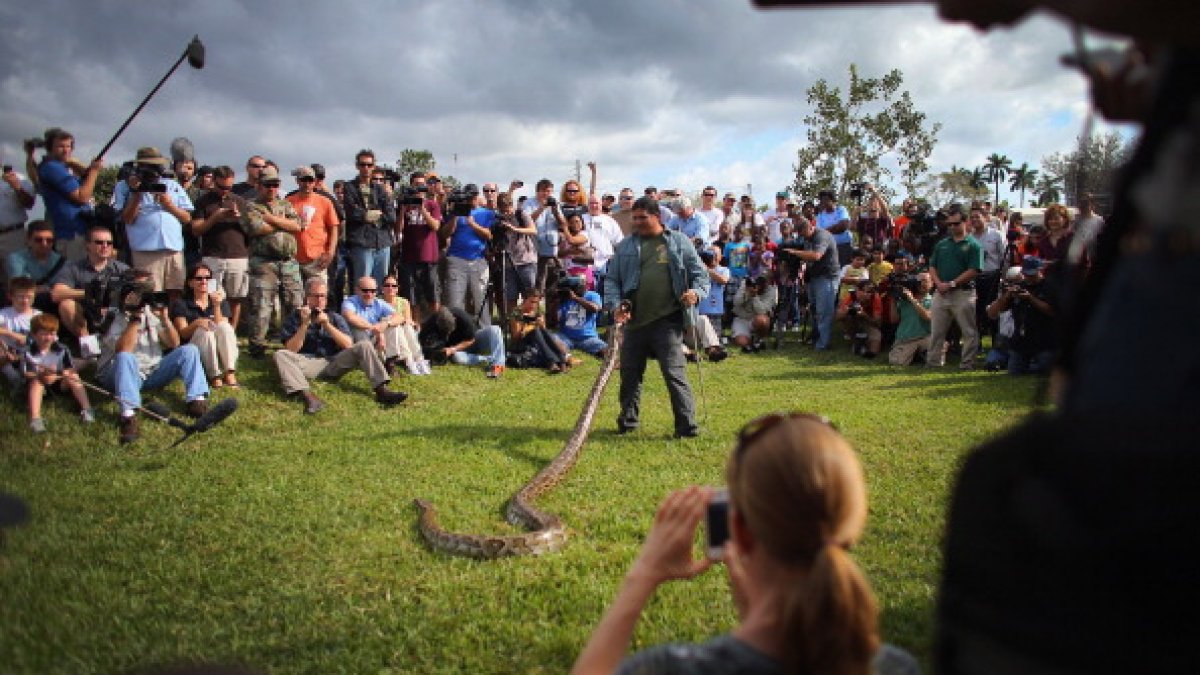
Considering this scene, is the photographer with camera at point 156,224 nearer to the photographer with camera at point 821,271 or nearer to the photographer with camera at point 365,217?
the photographer with camera at point 365,217

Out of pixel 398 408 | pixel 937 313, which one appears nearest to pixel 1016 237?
pixel 937 313

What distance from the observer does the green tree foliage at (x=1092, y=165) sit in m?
1.30

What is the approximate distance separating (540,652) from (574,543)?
1.41 metres

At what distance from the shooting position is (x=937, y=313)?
39.7 feet

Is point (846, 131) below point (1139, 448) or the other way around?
the other way around

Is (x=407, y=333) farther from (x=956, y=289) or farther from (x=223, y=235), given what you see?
(x=956, y=289)

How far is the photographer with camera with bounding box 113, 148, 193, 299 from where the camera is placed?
354 inches

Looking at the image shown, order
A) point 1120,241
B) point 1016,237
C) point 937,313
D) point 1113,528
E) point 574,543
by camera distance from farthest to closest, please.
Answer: point 1016,237 → point 937,313 → point 574,543 → point 1120,241 → point 1113,528

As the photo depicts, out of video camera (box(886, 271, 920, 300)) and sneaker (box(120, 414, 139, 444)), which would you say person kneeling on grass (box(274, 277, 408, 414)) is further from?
video camera (box(886, 271, 920, 300))

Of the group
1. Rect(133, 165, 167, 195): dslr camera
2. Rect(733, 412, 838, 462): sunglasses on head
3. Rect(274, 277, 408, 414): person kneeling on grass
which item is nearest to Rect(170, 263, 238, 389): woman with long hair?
Rect(274, 277, 408, 414): person kneeling on grass

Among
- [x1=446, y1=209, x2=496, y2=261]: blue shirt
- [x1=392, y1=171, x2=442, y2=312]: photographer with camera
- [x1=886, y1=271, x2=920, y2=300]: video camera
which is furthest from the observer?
[x1=886, y1=271, x2=920, y2=300]: video camera

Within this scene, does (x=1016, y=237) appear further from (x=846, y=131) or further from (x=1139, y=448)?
(x=1139, y=448)

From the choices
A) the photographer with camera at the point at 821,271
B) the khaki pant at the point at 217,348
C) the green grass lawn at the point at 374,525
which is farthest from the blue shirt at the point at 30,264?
the photographer with camera at the point at 821,271

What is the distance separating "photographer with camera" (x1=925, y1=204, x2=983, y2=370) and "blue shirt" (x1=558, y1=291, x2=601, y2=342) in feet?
18.1
